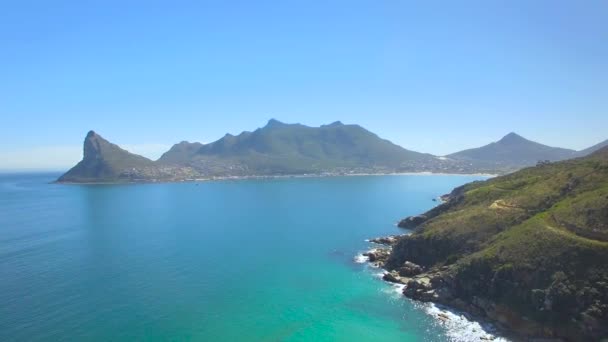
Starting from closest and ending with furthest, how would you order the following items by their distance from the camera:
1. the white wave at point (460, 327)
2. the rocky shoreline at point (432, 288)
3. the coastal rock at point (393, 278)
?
the white wave at point (460, 327) → the rocky shoreline at point (432, 288) → the coastal rock at point (393, 278)

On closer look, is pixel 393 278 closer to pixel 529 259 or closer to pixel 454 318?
pixel 454 318

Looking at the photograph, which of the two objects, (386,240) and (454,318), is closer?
(454,318)

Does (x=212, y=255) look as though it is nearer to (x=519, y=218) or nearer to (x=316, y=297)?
(x=316, y=297)

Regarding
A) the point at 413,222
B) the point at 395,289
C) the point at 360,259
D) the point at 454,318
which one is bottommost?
the point at 454,318

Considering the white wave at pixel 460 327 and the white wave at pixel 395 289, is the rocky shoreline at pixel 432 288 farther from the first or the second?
the white wave at pixel 395 289

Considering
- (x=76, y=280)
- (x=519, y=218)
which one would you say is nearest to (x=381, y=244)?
(x=519, y=218)

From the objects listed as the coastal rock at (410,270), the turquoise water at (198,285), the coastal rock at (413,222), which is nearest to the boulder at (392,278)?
the coastal rock at (410,270)

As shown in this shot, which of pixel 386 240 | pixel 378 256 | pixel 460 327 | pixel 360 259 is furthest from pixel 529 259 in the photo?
pixel 386 240
